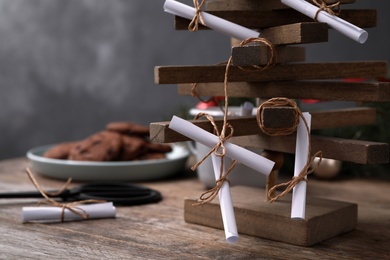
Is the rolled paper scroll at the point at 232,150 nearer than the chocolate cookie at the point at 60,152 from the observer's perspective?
Yes

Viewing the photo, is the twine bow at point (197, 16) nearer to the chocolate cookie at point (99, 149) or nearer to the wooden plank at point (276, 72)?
the wooden plank at point (276, 72)

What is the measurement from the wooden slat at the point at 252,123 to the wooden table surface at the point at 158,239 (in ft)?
0.42

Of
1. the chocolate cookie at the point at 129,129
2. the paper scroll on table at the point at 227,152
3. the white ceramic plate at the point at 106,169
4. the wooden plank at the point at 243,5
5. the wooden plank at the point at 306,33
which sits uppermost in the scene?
the wooden plank at the point at 243,5

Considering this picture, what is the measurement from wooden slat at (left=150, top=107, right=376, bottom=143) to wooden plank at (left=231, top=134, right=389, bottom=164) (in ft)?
0.16

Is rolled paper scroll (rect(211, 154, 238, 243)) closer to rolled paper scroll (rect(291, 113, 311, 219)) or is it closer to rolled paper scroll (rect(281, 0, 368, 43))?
rolled paper scroll (rect(291, 113, 311, 219))

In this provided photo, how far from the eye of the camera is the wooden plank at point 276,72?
79 centimetres

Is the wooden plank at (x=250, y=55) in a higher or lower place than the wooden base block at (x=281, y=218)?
higher

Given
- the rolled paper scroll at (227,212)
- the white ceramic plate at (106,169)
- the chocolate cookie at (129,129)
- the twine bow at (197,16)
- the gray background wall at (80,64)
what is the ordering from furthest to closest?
the gray background wall at (80,64), the chocolate cookie at (129,129), the white ceramic plate at (106,169), the twine bow at (197,16), the rolled paper scroll at (227,212)

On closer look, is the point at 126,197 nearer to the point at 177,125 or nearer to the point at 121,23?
the point at 177,125

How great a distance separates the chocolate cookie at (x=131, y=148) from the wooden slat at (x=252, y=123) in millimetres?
444

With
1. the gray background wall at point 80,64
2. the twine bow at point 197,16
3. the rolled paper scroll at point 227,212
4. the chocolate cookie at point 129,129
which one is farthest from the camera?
the gray background wall at point 80,64

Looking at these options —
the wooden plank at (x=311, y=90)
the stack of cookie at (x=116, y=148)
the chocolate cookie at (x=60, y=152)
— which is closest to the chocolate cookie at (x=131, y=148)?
the stack of cookie at (x=116, y=148)

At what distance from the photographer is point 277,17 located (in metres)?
0.85

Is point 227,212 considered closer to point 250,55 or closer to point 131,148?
point 250,55
